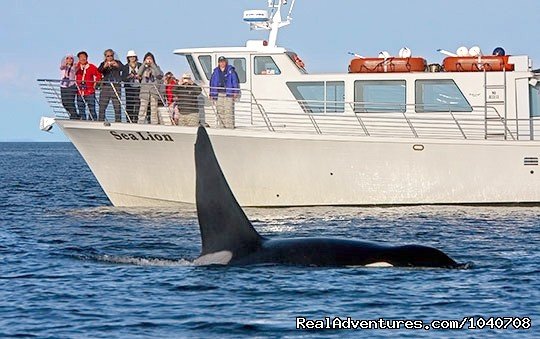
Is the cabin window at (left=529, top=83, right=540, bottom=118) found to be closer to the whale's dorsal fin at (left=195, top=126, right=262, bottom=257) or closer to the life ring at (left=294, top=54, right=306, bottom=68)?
the life ring at (left=294, top=54, right=306, bottom=68)

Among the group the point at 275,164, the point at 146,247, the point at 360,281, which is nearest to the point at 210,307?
the point at 360,281

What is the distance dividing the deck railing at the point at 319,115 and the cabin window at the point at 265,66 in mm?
767

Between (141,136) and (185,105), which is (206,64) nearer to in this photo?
(185,105)

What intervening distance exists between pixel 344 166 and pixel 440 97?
293 centimetres

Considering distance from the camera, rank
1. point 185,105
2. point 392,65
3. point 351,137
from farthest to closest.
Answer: point 392,65, point 185,105, point 351,137

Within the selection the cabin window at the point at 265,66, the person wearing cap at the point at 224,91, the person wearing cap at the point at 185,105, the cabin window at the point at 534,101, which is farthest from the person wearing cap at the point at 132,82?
the cabin window at the point at 534,101

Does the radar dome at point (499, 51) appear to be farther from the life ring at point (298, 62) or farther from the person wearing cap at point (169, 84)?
the person wearing cap at point (169, 84)

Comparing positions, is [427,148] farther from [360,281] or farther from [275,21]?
[360,281]

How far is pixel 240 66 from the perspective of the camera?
94.9 ft

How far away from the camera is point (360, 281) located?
14.9 m

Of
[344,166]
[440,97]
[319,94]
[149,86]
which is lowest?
[344,166]

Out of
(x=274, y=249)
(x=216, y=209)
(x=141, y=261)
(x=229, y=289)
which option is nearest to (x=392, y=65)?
(x=141, y=261)

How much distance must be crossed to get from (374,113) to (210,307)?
48.9 ft

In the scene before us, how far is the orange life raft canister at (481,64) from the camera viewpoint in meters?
28.0
